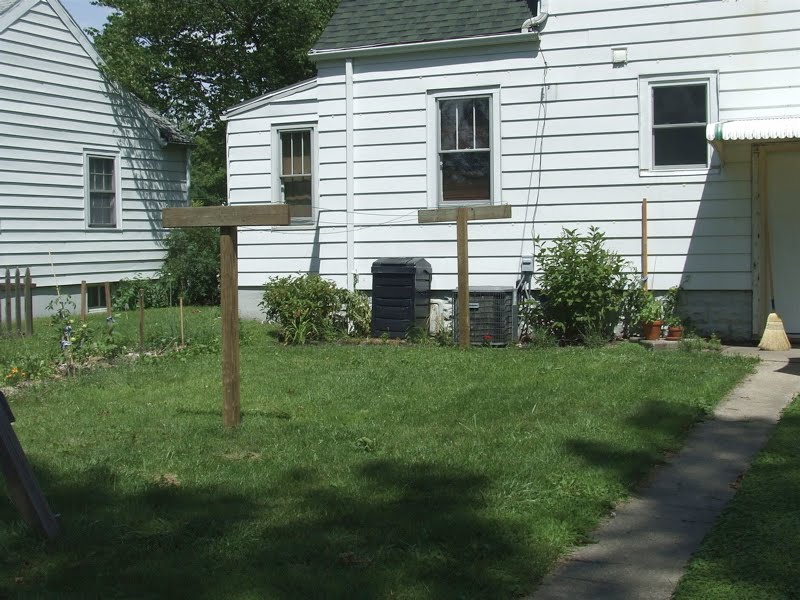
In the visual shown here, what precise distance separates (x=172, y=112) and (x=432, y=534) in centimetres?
2523

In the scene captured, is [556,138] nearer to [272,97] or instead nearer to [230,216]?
[272,97]

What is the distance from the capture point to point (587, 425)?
270 inches

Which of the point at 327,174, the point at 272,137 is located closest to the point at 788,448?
the point at 327,174

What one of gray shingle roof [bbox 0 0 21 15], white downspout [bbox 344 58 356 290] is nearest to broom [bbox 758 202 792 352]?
white downspout [bbox 344 58 356 290]

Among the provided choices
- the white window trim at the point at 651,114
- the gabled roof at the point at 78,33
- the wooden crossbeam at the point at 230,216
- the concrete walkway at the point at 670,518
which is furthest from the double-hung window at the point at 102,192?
the concrete walkway at the point at 670,518

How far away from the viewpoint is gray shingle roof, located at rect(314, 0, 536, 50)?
12766 mm

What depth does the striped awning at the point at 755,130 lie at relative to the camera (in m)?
10.1

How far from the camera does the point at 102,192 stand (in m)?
18.3

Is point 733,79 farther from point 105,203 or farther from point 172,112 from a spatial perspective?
point 172,112

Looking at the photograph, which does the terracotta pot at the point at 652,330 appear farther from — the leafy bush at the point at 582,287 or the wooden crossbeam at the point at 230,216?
the wooden crossbeam at the point at 230,216

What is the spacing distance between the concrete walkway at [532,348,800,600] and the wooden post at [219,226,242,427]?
10.1ft

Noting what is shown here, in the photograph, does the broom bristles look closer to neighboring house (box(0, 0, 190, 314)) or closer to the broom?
the broom

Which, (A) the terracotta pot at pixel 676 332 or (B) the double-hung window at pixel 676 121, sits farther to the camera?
(B) the double-hung window at pixel 676 121

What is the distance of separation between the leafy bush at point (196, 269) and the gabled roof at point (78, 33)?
2.09 meters
